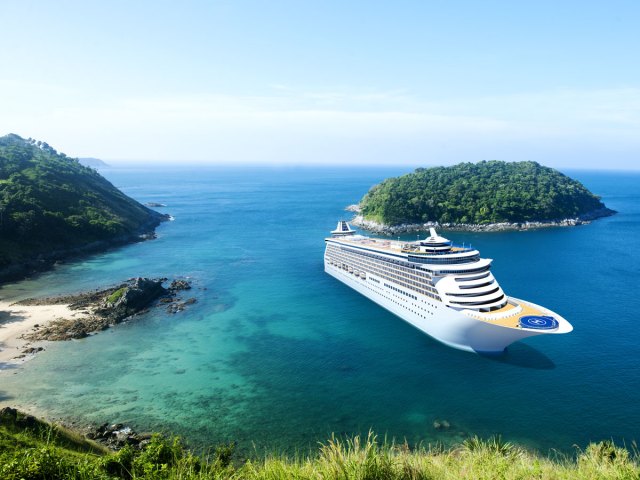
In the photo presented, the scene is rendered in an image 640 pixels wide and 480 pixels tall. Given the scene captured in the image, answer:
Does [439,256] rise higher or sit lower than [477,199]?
lower

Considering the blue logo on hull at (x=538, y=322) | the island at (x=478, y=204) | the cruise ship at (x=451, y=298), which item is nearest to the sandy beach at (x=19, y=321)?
the cruise ship at (x=451, y=298)

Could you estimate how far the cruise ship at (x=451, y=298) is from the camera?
31.0 m

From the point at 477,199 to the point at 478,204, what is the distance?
293 centimetres

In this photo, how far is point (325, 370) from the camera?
30.9 m

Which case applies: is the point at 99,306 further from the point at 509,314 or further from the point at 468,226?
the point at 468,226

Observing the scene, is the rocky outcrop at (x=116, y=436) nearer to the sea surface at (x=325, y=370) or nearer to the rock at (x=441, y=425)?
the sea surface at (x=325, y=370)

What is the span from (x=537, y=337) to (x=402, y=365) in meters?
13.4

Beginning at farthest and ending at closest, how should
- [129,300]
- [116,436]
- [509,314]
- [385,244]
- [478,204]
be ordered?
[478,204] → [385,244] → [129,300] → [509,314] → [116,436]

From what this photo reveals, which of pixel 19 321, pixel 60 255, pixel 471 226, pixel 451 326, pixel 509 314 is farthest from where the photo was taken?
pixel 471 226

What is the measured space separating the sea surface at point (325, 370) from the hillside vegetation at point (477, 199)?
3540 cm

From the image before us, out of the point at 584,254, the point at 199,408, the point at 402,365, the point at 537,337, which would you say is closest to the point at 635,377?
the point at 537,337

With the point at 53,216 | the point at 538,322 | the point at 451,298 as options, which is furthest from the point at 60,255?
the point at 538,322

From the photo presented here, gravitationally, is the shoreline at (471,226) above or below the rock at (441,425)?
above

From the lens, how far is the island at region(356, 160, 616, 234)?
89688mm
